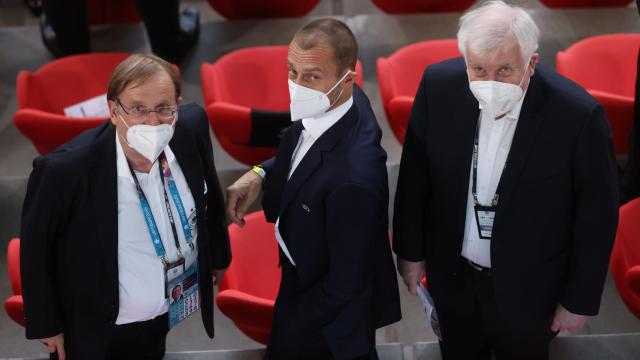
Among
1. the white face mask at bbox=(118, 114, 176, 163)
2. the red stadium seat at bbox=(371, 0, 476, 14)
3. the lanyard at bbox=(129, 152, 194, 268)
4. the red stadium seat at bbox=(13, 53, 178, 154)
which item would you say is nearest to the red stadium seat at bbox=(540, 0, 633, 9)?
the red stadium seat at bbox=(371, 0, 476, 14)

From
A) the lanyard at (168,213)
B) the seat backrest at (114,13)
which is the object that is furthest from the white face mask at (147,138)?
the seat backrest at (114,13)

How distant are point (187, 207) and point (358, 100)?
592 millimetres

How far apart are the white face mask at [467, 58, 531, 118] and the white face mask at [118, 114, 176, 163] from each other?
85 centimetres

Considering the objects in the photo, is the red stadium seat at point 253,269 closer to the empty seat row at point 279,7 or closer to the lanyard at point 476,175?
the lanyard at point 476,175

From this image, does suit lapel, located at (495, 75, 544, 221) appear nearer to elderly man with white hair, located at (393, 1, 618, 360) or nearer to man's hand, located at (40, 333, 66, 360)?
elderly man with white hair, located at (393, 1, 618, 360)

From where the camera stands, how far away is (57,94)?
4293 mm

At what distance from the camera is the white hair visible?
2197 mm

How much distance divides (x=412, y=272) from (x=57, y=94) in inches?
94.4

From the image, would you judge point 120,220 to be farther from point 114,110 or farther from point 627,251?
point 627,251

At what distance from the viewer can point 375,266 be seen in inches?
96.4

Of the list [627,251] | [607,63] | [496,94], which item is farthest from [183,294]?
[607,63]

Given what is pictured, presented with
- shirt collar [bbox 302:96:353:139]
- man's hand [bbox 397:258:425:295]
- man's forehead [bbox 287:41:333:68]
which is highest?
man's forehead [bbox 287:41:333:68]

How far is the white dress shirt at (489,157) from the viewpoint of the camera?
2.36 m

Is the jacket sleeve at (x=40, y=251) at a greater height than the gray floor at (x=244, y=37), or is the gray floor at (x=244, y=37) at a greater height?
the jacket sleeve at (x=40, y=251)
